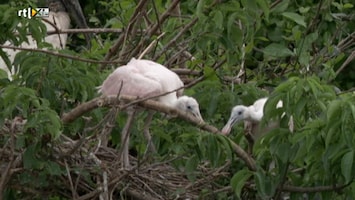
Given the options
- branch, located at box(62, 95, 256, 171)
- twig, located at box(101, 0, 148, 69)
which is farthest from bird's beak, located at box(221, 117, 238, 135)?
twig, located at box(101, 0, 148, 69)

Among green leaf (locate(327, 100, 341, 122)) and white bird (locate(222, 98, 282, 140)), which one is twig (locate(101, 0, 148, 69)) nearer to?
white bird (locate(222, 98, 282, 140))

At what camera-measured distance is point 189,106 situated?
660 centimetres

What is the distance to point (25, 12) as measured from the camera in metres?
6.87

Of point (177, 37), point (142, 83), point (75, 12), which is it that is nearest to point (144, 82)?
point (142, 83)

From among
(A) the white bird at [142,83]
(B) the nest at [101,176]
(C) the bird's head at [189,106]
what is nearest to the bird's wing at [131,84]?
(A) the white bird at [142,83]

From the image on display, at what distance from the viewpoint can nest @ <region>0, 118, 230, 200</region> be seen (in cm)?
626

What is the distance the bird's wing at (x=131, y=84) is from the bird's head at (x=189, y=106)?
0.49 feet

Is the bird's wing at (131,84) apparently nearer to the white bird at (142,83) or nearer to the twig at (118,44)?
the white bird at (142,83)

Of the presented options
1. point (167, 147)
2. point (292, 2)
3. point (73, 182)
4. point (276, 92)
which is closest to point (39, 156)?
point (73, 182)

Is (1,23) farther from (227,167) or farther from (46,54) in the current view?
(227,167)

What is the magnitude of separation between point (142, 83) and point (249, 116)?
0.57 metres

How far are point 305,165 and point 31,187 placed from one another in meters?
1.32

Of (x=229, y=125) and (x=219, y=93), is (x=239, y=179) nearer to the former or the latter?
(x=229, y=125)

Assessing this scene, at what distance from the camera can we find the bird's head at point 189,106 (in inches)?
257
